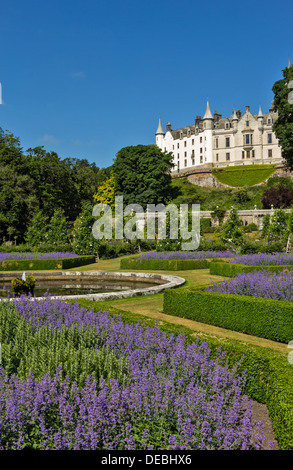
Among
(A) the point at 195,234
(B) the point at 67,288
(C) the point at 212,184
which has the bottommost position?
(B) the point at 67,288

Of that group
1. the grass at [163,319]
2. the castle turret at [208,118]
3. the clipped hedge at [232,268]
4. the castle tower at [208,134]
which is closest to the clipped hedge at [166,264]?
the clipped hedge at [232,268]

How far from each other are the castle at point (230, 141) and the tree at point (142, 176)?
21.6 meters

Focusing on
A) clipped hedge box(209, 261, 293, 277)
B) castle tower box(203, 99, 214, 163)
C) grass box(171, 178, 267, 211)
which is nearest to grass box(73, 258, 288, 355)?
clipped hedge box(209, 261, 293, 277)

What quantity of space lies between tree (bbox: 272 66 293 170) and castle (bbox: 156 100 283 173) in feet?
115

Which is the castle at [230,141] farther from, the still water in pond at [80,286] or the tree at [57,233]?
the still water in pond at [80,286]

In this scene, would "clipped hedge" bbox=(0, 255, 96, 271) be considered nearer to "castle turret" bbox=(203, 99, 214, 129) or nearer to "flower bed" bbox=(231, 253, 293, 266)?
"flower bed" bbox=(231, 253, 293, 266)

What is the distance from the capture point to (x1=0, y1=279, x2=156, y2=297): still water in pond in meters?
15.3

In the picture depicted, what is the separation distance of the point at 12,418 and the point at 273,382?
296cm

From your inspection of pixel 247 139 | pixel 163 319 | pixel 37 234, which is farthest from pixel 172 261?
pixel 247 139

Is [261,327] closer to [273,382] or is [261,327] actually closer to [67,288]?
[273,382]

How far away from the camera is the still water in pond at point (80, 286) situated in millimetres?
15297
